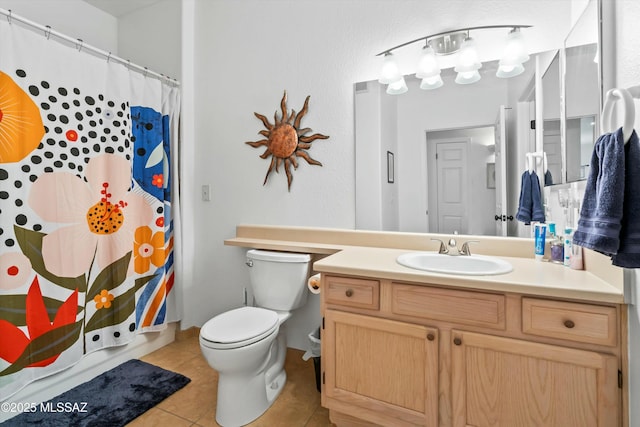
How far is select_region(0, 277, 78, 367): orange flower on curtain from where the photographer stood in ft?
4.91

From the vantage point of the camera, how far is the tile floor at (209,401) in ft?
5.06

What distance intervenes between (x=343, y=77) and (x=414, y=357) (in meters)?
1.62

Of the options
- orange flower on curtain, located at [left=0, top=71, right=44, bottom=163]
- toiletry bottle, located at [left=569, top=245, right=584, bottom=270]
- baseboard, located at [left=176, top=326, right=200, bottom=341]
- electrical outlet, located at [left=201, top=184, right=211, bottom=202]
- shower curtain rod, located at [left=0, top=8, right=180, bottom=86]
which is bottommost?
baseboard, located at [left=176, top=326, right=200, bottom=341]

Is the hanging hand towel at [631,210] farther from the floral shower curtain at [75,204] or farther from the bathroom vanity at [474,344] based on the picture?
the floral shower curtain at [75,204]

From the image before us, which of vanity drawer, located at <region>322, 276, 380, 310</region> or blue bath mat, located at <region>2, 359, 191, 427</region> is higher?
vanity drawer, located at <region>322, 276, 380, 310</region>

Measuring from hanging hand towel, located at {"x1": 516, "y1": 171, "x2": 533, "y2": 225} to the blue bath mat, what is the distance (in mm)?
2088

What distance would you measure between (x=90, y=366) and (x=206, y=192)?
1.33 metres

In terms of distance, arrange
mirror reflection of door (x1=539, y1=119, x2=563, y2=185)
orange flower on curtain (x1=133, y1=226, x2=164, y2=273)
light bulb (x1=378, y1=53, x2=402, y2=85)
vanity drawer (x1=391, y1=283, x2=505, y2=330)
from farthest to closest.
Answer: orange flower on curtain (x1=133, y1=226, x2=164, y2=273) < light bulb (x1=378, y1=53, x2=402, y2=85) < mirror reflection of door (x1=539, y1=119, x2=563, y2=185) < vanity drawer (x1=391, y1=283, x2=505, y2=330)

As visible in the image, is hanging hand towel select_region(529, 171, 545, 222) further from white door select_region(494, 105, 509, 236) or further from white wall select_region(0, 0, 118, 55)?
white wall select_region(0, 0, 118, 55)

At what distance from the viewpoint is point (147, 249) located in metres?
2.14

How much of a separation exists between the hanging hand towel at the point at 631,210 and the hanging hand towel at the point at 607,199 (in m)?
0.03

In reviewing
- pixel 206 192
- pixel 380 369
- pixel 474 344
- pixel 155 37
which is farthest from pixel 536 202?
pixel 155 37

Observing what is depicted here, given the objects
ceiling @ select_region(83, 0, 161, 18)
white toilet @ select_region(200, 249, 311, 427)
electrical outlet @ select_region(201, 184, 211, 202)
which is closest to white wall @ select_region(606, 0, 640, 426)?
white toilet @ select_region(200, 249, 311, 427)

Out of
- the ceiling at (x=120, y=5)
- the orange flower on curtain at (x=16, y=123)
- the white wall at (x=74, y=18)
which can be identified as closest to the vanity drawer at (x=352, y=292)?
the orange flower on curtain at (x=16, y=123)
